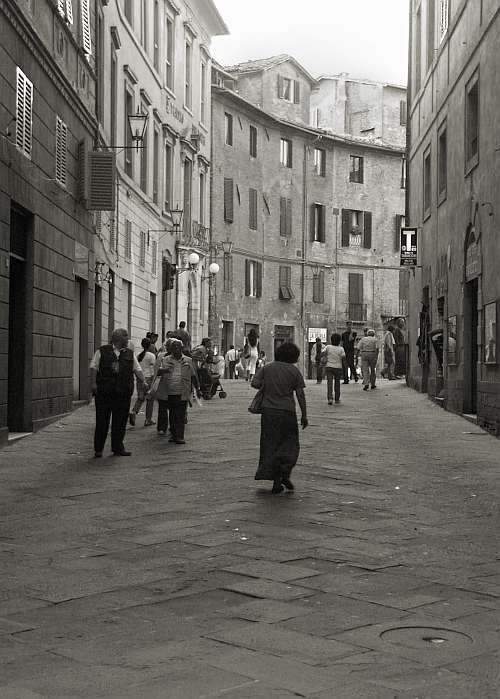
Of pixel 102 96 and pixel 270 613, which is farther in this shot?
pixel 102 96

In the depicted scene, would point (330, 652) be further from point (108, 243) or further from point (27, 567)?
point (108, 243)

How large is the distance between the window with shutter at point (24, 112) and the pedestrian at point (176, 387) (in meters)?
3.34

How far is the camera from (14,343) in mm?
15992

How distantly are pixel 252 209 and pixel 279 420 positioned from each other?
135 ft

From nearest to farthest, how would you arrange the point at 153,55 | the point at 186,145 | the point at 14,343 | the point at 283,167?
1. the point at 14,343
2. the point at 153,55
3. the point at 186,145
4. the point at 283,167

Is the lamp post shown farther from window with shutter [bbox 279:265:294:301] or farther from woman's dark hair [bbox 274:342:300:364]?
woman's dark hair [bbox 274:342:300:364]

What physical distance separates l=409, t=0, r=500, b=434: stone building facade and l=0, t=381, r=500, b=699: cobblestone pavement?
4656 mm

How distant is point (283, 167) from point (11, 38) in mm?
40111

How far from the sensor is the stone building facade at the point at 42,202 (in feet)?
47.8

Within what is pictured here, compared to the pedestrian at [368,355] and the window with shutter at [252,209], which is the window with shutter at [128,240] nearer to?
the pedestrian at [368,355]

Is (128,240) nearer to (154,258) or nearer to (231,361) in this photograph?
(154,258)

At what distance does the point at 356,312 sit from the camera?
57594mm

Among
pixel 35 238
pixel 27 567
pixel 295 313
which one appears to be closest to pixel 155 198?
pixel 35 238

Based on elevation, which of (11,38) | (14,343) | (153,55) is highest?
(153,55)
